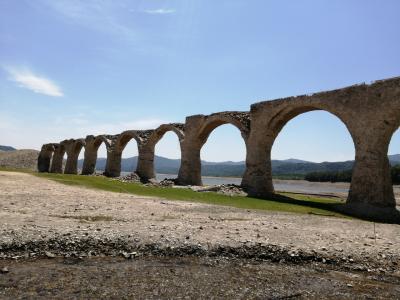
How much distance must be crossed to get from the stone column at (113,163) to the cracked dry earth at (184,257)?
27.8 m

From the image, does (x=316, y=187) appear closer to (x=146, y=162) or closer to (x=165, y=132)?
(x=165, y=132)

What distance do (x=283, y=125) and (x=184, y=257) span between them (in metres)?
17.7

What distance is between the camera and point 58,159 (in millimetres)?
59000

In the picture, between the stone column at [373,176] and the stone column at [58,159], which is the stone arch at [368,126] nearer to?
the stone column at [373,176]

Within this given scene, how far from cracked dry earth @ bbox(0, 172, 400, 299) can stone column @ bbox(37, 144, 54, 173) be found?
178 feet

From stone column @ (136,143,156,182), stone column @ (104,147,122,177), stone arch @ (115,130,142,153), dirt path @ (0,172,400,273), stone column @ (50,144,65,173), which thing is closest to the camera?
dirt path @ (0,172,400,273)

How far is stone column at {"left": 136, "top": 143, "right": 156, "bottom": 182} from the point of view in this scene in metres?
35.5

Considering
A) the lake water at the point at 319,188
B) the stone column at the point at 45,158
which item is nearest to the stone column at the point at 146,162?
the lake water at the point at 319,188

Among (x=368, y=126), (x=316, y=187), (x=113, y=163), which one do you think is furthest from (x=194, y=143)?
(x=316, y=187)

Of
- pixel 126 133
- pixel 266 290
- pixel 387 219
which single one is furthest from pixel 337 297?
pixel 126 133

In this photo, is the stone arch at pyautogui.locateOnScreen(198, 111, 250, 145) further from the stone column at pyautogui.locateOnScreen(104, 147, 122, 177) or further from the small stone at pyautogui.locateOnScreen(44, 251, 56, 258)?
the small stone at pyautogui.locateOnScreen(44, 251, 56, 258)

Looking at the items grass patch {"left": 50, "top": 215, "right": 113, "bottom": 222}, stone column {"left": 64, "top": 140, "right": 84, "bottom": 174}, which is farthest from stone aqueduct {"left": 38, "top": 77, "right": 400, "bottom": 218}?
stone column {"left": 64, "top": 140, "right": 84, "bottom": 174}

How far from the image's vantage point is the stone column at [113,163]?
39531 millimetres

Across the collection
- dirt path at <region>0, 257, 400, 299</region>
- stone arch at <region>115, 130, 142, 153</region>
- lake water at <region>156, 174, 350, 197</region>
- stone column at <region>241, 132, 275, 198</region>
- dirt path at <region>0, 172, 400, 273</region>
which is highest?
stone arch at <region>115, 130, 142, 153</region>
